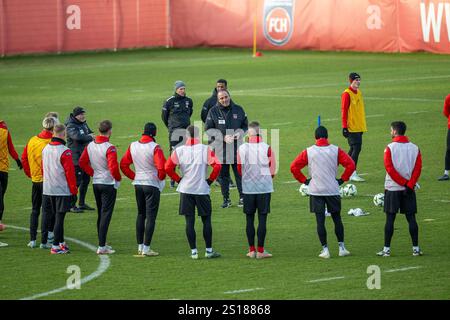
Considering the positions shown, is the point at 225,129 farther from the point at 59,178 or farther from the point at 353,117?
the point at 59,178

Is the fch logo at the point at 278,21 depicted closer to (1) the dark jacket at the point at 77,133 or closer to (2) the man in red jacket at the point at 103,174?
(1) the dark jacket at the point at 77,133

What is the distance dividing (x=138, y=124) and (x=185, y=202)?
50.6ft

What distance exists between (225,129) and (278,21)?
117ft

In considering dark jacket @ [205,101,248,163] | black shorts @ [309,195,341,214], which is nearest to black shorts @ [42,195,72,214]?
black shorts @ [309,195,341,214]

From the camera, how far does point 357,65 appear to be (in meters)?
45.8

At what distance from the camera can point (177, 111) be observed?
22.6 m

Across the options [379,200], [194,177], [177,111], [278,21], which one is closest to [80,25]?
[278,21]

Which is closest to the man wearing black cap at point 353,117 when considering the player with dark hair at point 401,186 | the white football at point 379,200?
the white football at point 379,200

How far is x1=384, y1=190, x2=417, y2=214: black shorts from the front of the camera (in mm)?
15531

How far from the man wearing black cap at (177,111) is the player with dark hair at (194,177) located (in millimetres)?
6780

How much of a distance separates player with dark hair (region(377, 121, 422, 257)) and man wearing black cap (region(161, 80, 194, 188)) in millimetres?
7733

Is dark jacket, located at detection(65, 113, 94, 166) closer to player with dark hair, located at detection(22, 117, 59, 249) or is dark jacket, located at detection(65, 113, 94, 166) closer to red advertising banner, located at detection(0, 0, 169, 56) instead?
player with dark hair, located at detection(22, 117, 59, 249)
